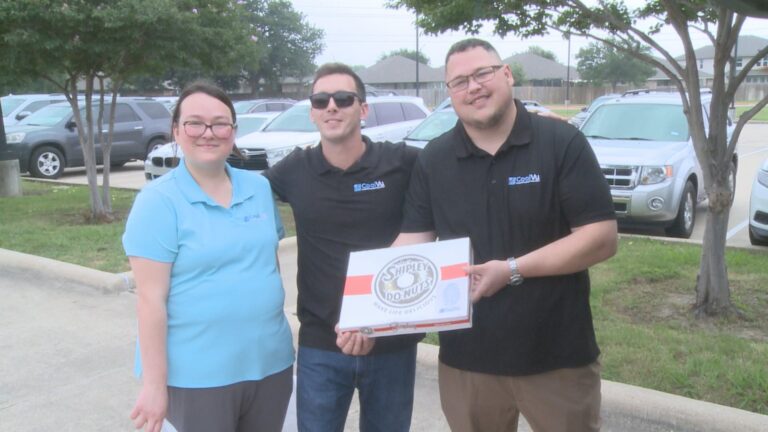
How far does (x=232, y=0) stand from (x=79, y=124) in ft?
9.34

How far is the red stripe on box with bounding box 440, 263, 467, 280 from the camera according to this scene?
2291 millimetres

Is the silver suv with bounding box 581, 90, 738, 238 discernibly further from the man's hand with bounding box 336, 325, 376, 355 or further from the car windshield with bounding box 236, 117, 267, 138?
the car windshield with bounding box 236, 117, 267, 138

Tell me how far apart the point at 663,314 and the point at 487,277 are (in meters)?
3.61

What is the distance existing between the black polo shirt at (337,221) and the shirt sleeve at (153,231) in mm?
603

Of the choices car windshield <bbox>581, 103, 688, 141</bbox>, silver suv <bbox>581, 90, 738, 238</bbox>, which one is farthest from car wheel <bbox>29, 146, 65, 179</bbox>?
silver suv <bbox>581, 90, 738, 238</bbox>

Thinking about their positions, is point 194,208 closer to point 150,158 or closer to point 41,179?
point 150,158

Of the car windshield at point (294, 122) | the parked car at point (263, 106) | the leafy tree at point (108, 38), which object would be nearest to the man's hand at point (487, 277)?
the leafy tree at point (108, 38)

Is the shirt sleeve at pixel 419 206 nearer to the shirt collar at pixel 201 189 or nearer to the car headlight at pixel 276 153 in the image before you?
the shirt collar at pixel 201 189

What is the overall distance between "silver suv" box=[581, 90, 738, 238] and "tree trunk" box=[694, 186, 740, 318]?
3.05 meters

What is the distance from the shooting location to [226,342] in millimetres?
2408

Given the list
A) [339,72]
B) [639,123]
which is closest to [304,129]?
[639,123]

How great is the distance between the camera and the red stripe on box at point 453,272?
229 centimetres

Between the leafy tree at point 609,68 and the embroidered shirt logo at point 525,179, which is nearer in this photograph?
the embroidered shirt logo at point 525,179

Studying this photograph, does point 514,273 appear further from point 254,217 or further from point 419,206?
point 254,217
